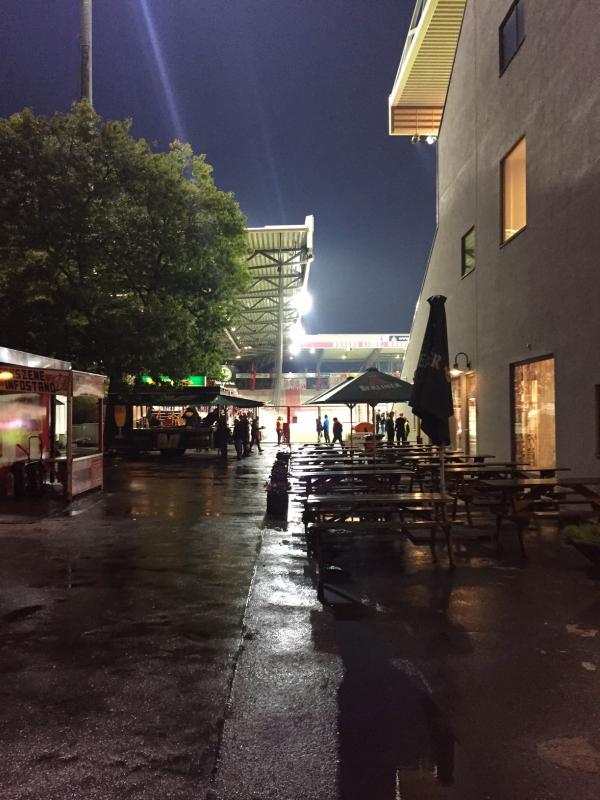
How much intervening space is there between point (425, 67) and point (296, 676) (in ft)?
79.7

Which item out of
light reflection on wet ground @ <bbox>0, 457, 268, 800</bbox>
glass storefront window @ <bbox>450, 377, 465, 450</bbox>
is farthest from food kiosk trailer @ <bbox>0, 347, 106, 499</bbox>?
glass storefront window @ <bbox>450, 377, 465, 450</bbox>

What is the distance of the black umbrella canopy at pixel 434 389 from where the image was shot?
7500 millimetres

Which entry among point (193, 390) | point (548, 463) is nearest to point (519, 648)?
point (548, 463)

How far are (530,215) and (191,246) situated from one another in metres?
13.7

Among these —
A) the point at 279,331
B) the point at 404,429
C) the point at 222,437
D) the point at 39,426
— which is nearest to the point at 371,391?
the point at 39,426

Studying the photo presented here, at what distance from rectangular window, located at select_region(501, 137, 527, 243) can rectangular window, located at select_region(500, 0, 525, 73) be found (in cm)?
202

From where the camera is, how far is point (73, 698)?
393cm

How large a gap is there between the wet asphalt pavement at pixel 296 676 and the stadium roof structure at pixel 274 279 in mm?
22273

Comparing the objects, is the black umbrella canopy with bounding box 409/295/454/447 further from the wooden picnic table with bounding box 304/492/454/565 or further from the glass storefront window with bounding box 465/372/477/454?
the glass storefront window with bounding box 465/372/477/454

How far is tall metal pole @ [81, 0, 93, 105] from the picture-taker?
78.4ft

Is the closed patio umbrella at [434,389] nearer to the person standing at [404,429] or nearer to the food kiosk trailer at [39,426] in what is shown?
the food kiosk trailer at [39,426]

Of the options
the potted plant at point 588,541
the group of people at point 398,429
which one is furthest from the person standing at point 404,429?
the potted plant at point 588,541

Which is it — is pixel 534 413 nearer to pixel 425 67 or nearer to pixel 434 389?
pixel 434 389

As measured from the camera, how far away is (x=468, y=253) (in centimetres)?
1678
